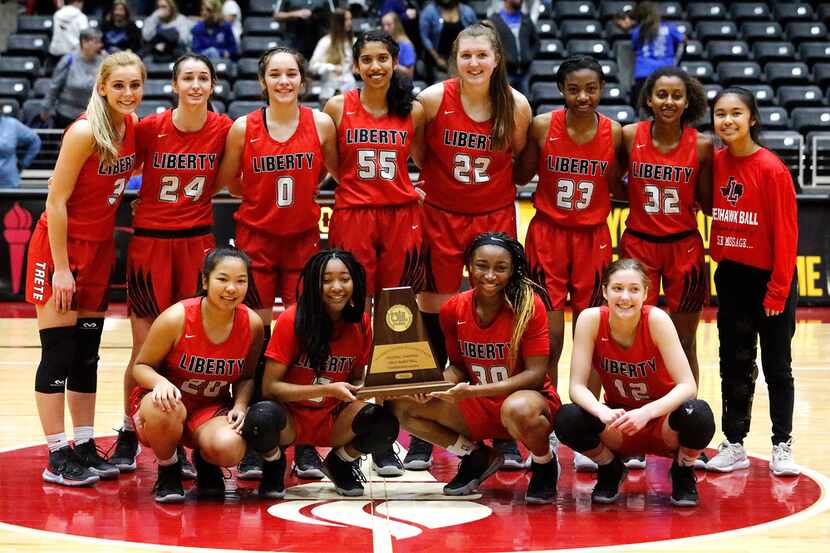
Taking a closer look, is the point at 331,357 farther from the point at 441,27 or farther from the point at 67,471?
the point at 441,27

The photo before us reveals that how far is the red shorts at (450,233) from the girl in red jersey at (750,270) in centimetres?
92

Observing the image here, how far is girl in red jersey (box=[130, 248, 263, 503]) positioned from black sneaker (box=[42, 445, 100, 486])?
356 mm

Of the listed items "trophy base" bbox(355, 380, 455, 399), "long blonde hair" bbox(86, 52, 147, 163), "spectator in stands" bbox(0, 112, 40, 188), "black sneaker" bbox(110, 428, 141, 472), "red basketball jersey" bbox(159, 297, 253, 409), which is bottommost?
"black sneaker" bbox(110, 428, 141, 472)

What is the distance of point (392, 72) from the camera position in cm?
524

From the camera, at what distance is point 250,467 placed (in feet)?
16.6

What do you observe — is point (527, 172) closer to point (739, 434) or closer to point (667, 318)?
point (667, 318)

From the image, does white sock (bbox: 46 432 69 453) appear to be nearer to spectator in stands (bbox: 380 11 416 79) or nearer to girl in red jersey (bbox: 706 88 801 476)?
girl in red jersey (bbox: 706 88 801 476)

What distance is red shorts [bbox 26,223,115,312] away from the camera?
194 inches

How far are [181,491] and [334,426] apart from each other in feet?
2.04

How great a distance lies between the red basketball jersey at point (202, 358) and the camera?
15.3 ft

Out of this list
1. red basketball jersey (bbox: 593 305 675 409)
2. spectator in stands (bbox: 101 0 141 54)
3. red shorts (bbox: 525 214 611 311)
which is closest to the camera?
red basketball jersey (bbox: 593 305 675 409)

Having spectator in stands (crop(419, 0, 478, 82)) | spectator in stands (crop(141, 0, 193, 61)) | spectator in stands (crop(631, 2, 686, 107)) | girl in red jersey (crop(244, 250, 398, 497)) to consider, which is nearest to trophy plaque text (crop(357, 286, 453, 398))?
girl in red jersey (crop(244, 250, 398, 497))

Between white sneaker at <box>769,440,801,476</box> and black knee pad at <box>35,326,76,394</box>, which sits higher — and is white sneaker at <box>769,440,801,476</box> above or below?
below

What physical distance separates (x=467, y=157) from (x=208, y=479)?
177 cm
